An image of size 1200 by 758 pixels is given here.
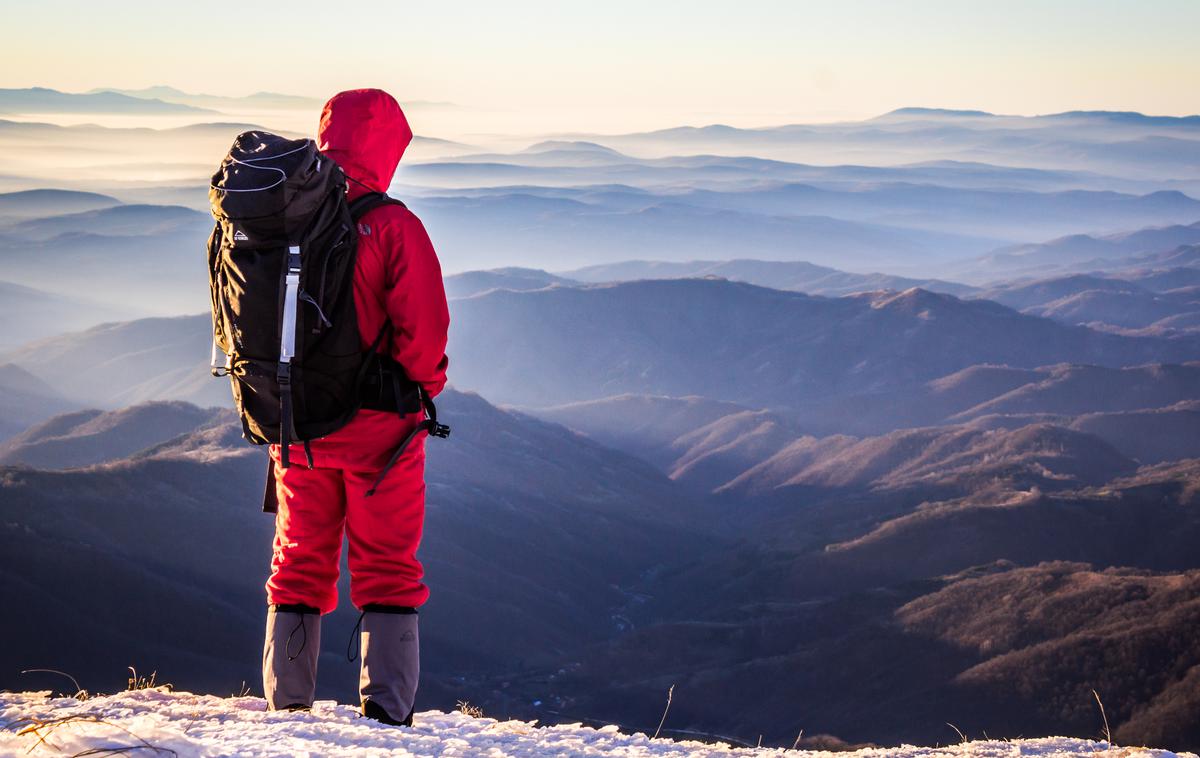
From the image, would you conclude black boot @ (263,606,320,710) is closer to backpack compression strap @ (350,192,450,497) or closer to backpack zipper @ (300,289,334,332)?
backpack compression strap @ (350,192,450,497)

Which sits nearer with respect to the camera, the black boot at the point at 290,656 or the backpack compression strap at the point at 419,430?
the backpack compression strap at the point at 419,430

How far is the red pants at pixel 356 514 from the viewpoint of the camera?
20.5 ft

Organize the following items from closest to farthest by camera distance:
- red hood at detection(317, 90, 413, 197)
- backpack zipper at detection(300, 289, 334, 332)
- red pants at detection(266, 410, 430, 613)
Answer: backpack zipper at detection(300, 289, 334, 332) → red pants at detection(266, 410, 430, 613) → red hood at detection(317, 90, 413, 197)

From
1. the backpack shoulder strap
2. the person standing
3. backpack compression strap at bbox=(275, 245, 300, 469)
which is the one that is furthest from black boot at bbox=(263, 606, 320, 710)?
the backpack shoulder strap

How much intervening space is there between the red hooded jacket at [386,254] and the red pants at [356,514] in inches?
17.7

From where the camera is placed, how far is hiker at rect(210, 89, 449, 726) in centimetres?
591

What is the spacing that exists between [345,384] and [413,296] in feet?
2.00

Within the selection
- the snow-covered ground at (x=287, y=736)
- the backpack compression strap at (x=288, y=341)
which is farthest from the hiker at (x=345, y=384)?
the snow-covered ground at (x=287, y=736)

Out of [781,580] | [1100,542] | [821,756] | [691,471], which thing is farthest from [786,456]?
[821,756]

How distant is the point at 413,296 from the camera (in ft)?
20.2

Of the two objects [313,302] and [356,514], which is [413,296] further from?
[356,514]

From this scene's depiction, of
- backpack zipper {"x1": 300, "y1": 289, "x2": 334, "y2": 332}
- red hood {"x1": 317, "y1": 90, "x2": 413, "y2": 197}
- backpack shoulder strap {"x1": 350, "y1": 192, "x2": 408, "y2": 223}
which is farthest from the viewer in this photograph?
red hood {"x1": 317, "y1": 90, "x2": 413, "y2": 197}

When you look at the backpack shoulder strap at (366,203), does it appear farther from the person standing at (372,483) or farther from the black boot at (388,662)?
the black boot at (388,662)

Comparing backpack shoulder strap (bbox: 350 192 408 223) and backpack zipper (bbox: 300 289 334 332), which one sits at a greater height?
backpack shoulder strap (bbox: 350 192 408 223)
